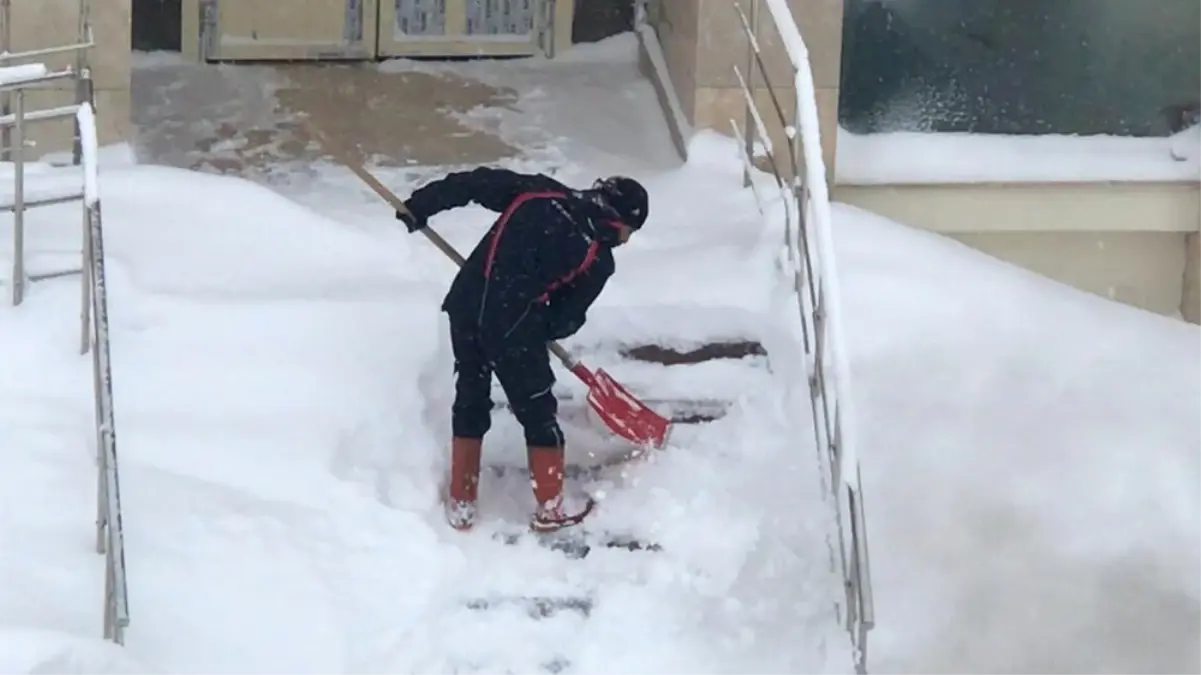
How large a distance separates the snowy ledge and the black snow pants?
2.42 meters

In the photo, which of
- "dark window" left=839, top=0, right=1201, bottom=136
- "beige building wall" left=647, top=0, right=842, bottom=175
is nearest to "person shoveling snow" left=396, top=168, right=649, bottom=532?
"beige building wall" left=647, top=0, right=842, bottom=175

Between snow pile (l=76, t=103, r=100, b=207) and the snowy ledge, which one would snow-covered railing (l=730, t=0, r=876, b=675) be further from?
snow pile (l=76, t=103, r=100, b=207)

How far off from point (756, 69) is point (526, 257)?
230 cm

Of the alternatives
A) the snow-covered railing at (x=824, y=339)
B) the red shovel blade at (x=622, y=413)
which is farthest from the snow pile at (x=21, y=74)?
the snow-covered railing at (x=824, y=339)

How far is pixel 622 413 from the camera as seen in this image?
502 centimetres

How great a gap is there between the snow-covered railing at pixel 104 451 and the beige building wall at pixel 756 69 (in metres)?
2.58

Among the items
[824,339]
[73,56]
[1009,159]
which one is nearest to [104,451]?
[824,339]

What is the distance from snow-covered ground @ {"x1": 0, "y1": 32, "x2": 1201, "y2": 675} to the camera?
4359 millimetres

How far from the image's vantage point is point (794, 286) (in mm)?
5340

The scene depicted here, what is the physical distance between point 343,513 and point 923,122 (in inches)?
134

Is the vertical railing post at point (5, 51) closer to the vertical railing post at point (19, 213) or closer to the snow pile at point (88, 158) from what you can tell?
the vertical railing post at point (19, 213)

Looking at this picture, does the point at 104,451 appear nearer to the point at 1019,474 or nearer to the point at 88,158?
the point at 88,158

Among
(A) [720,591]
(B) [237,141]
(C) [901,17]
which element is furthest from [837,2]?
(A) [720,591]

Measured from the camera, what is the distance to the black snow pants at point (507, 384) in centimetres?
473
